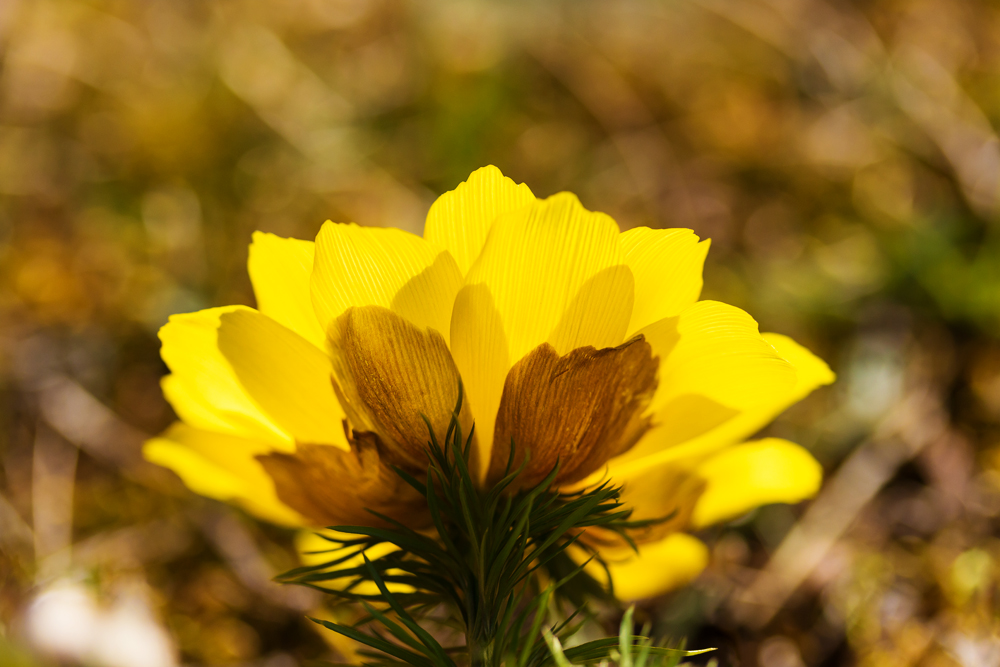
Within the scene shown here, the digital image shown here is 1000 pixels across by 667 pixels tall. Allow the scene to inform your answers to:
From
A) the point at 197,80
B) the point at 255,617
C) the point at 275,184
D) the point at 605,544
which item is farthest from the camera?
the point at 197,80

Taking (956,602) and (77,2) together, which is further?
(77,2)

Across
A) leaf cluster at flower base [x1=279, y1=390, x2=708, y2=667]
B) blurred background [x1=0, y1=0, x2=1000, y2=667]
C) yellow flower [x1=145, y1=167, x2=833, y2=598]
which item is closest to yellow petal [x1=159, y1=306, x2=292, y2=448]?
yellow flower [x1=145, y1=167, x2=833, y2=598]

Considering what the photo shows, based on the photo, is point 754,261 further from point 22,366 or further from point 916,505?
point 22,366

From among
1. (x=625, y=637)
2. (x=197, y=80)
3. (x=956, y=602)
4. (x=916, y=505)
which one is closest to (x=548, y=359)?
(x=625, y=637)

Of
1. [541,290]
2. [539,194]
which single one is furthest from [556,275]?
[539,194]

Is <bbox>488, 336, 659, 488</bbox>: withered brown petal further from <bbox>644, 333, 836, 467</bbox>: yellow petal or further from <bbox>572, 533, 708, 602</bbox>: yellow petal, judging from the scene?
<bbox>572, 533, 708, 602</bbox>: yellow petal

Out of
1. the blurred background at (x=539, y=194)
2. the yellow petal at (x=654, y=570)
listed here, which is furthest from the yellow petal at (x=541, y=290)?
the blurred background at (x=539, y=194)

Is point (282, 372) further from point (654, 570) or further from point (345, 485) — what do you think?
point (654, 570)
